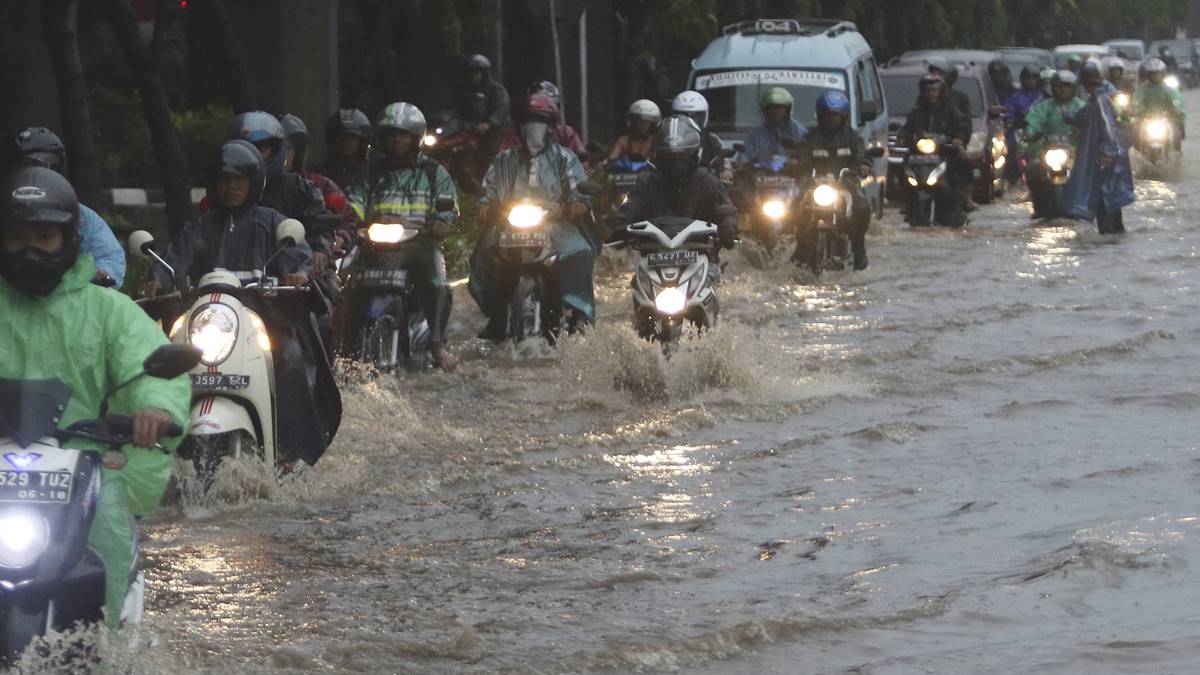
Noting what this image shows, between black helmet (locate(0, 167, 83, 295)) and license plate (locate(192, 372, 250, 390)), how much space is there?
10.4 ft

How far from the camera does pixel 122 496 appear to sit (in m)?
5.43

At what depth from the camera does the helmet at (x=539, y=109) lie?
1440 centimetres

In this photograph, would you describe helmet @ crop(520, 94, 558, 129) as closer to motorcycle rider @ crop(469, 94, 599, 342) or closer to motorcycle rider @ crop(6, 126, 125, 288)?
motorcycle rider @ crop(469, 94, 599, 342)

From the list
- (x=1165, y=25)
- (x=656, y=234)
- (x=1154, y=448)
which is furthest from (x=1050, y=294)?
(x=1165, y=25)

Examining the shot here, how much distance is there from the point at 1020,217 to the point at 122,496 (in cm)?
2209

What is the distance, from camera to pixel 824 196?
63.0ft

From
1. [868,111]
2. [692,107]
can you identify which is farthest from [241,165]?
[868,111]

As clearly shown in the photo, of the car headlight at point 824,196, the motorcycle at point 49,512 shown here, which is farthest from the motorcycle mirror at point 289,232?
the car headlight at point 824,196

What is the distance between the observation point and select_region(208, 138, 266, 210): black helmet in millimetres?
9297

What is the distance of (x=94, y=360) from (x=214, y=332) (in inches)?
123

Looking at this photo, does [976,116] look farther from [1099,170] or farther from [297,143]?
[297,143]

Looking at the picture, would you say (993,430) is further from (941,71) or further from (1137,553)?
(941,71)

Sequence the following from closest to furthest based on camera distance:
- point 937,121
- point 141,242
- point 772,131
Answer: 1. point 141,242
2. point 772,131
3. point 937,121

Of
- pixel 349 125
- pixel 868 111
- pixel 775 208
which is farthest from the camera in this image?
pixel 868 111
